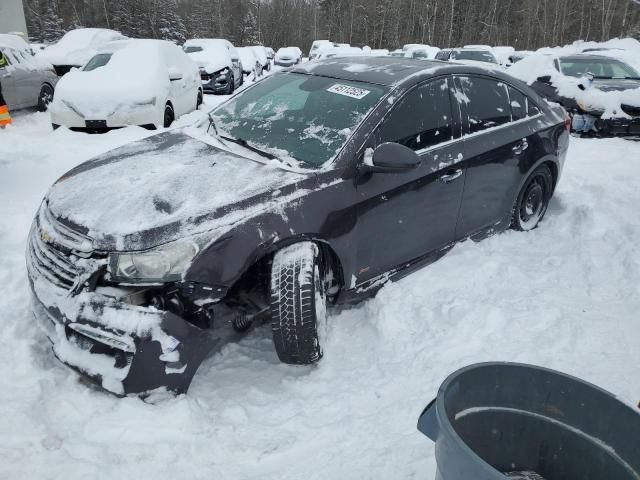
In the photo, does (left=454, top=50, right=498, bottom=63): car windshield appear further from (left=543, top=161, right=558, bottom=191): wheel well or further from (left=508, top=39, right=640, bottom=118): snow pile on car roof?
(left=543, top=161, right=558, bottom=191): wheel well

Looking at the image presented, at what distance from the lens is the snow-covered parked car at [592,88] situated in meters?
8.55

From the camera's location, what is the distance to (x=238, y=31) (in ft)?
172

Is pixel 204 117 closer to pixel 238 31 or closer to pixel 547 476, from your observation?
pixel 547 476

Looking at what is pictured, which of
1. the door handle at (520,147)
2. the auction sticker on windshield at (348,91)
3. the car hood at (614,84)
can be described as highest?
the auction sticker on windshield at (348,91)

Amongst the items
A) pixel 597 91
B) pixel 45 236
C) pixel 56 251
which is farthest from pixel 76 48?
pixel 56 251

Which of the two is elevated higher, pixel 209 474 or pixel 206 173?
pixel 206 173

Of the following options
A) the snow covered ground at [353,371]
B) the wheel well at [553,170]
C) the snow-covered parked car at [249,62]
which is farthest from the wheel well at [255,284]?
the snow-covered parked car at [249,62]

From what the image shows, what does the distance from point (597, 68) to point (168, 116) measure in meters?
8.25

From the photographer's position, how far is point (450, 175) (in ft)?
12.3

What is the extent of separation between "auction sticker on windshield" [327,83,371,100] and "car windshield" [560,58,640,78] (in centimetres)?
815

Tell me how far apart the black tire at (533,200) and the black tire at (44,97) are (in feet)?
32.4

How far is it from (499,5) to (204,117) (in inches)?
2126

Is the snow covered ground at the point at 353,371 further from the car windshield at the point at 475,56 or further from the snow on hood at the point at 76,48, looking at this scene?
the car windshield at the point at 475,56

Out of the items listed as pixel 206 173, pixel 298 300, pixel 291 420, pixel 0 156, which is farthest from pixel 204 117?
pixel 0 156
